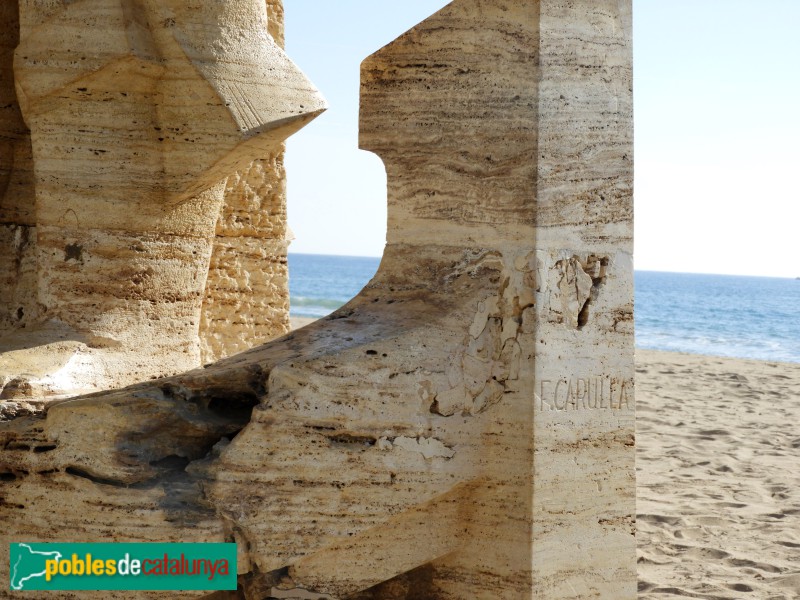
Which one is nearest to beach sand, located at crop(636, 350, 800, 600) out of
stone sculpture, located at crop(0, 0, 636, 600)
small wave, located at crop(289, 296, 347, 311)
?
stone sculpture, located at crop(0, 0, 636, 600)

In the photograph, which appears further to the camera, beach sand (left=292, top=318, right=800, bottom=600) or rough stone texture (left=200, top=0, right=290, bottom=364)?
rough stone texture (left=200, top=0, right=290, bottom=364)

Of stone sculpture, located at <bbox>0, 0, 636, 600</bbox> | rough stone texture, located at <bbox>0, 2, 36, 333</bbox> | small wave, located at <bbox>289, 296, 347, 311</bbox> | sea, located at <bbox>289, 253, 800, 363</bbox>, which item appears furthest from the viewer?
small wave, located at <bbox>289, 296, 347, 311</bbox>

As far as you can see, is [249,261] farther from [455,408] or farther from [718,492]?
[718,492]

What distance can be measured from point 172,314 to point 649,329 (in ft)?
92.7

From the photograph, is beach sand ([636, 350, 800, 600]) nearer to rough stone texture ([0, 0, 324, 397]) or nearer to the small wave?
rough stone texture ([0, 0, 324, 397])

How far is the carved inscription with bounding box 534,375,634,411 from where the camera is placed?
3312mm

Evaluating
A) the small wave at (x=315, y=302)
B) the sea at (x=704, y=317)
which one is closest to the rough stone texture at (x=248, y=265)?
the sea at (x=704, y=317)

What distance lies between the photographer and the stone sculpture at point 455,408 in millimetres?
3250

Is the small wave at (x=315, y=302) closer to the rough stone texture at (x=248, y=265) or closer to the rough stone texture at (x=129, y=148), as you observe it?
the rough stone texture at (x=248, y=265)

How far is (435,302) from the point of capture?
3.51m

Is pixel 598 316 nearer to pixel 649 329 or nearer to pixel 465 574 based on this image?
pixel 465 574

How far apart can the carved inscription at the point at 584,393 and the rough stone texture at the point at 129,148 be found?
1531 mm

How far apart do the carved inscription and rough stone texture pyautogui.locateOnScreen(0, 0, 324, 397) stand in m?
1.53

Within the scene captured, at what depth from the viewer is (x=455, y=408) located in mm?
3357
